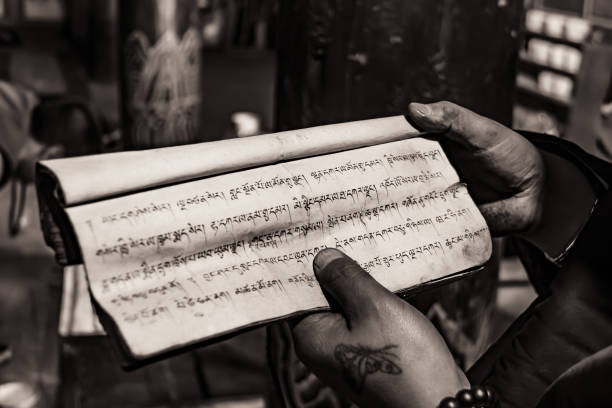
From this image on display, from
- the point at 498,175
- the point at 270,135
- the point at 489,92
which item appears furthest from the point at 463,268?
the point at 489,92

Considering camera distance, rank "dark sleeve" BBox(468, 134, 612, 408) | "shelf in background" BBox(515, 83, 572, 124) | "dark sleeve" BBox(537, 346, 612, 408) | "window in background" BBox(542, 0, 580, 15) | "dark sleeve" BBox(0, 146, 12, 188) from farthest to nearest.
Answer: "shelf in background" BBox(515, 83, 572, 124), "window in background" BBox(542, 0, 580, 15), "dark sleeve" BBox(0, 146, 12, 188), "dark sleeve" BBox(468, 134, 612, 408), "dark sleeve" BBox(537, 346, 612, 408)

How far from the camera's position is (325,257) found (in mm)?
610

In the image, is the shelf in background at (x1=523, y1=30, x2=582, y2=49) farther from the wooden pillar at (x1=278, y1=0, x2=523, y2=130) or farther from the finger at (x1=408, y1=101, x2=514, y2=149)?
the finger at (x1=408, y1=101, x2=514, y2=149)

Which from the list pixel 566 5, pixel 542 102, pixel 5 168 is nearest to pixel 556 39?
pixel 566 5

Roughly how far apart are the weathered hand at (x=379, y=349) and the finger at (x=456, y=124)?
0.60 ft

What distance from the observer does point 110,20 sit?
4.08 meters

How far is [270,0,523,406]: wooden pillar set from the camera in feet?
3.26

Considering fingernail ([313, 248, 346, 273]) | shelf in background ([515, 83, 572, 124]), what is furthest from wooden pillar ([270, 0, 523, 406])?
shelf in background ([515, 83, 572, 124])

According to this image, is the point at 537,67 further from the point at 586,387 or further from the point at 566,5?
the point at 586,387

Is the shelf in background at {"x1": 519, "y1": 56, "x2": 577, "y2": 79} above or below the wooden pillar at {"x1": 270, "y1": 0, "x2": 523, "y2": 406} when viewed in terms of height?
below

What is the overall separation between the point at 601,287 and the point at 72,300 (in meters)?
1.15

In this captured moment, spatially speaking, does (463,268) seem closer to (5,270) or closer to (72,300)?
(72,300)

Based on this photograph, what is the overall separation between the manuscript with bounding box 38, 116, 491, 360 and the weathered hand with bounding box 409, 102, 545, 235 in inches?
1.1

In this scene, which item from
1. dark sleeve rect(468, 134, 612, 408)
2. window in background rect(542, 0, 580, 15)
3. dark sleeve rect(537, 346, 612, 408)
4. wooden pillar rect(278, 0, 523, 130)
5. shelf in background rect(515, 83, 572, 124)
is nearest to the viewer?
dark sleeve rect(537, 346, 612, 408)
